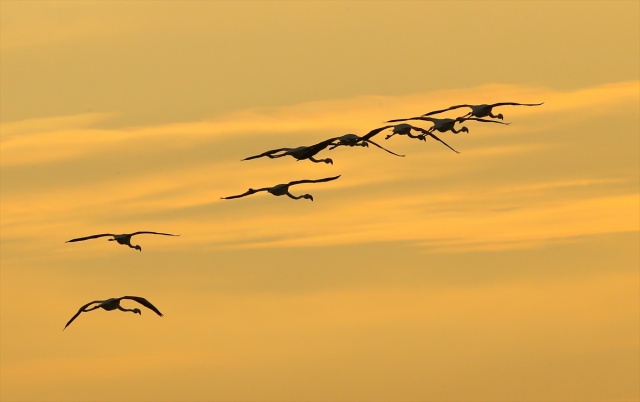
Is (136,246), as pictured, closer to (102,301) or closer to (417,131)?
(102,301)

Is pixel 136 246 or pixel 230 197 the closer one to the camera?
pixel 230 197

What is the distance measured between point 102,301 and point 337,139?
78.1 feet

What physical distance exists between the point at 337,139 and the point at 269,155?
18.9 ft

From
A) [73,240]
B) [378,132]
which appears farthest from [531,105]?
[73,240]

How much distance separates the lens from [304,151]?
111062mm

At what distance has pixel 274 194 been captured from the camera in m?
120

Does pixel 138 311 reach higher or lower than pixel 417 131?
lower

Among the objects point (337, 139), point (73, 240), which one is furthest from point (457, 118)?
point (73, 240)

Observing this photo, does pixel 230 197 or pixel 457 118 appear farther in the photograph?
pixel 457 118

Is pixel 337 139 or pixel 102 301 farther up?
pixel 337 139

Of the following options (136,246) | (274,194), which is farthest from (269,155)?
(136,246)

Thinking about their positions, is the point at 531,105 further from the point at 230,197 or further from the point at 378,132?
the point at 230,197

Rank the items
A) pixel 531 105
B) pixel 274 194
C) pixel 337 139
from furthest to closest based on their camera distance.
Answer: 1. pixel 274 194
2. pixel 337 139
3. pixel 531 105

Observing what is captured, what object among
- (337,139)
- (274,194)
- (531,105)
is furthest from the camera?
(274,194)
